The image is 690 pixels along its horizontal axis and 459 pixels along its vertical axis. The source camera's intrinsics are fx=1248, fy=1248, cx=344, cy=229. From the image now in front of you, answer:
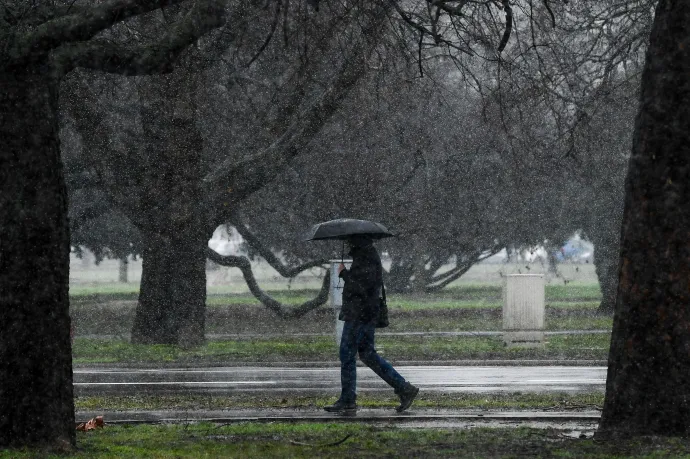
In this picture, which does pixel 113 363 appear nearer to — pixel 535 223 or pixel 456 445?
pixel 456 445

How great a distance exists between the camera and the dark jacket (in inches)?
483

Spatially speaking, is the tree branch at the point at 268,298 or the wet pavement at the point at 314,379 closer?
the wet pavement at the point at 314,379

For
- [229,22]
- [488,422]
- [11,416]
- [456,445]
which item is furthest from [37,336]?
[229,22]

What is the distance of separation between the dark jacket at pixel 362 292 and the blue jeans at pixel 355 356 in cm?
9

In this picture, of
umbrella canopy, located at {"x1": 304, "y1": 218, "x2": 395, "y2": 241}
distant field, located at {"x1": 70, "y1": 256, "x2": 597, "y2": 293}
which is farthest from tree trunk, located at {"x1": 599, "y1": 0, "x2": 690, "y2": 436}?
distant field, located at {"x1": 70, "y1": 256, "x2": 597, "y2": 293}

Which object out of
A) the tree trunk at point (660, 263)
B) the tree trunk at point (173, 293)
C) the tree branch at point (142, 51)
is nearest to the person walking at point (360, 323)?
the tree trunk at point (660, 263)

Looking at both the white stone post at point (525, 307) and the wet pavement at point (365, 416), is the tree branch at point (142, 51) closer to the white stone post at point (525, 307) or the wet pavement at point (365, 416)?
the wet pavement at point (365, 416)

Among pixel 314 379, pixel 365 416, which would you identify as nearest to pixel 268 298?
pixel 314 379

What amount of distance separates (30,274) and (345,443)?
265cm

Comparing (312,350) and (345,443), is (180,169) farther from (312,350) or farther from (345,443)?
(345,443)

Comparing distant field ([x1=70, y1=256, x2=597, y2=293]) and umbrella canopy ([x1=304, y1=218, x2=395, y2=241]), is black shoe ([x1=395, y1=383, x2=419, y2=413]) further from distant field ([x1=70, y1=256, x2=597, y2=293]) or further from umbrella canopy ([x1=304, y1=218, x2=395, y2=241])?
distant field ([x1=70, y1=256, x2=597, y2=293])

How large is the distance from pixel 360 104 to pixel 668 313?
13833mm

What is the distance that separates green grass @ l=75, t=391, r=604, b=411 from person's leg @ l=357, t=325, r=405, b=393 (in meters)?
0.56

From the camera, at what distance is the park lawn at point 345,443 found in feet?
28.6
